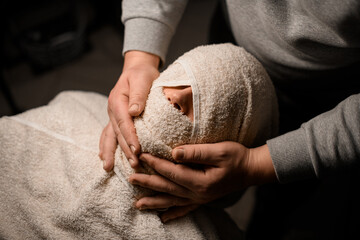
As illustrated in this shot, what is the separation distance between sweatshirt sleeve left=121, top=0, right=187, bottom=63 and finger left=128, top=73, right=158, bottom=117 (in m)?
0.14

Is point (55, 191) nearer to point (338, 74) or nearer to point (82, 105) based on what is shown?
point (82, 105)

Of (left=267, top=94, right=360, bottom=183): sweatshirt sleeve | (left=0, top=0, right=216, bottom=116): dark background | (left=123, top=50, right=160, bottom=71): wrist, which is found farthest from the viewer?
(left=0, top=0, right=216, bottom=116): dark background

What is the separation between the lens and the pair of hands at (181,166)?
0.59 meters

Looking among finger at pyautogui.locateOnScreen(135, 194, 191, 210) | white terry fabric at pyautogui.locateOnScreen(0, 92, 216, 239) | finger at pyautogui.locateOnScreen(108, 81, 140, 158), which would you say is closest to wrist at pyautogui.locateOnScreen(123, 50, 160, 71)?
finger at pyautogui.locateOnScreen(108, 81, 140, 158)

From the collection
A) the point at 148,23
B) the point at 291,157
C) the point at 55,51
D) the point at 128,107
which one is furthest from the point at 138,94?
the point at 55,51

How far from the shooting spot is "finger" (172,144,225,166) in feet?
1.88

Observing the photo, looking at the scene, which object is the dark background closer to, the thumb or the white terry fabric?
the white terry fabric

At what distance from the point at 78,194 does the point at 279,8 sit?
25.3 inches

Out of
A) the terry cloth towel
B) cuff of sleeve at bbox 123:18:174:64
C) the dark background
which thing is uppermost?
cuff of sleeve at bbox 123:18:174:64

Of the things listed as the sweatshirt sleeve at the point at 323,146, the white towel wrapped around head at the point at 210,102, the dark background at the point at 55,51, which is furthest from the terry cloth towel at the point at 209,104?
the dark background at the point at 55,51

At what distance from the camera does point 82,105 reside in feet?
2.79

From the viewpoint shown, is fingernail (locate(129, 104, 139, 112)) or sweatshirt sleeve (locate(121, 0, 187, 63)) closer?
fingernail (locate(129, 104, 139, 112))

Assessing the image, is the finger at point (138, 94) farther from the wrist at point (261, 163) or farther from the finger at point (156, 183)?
the wrist at point (261, 163)

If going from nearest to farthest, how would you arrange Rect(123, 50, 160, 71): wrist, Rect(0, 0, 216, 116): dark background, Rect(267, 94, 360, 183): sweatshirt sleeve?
1. Rect(267, 94, 360, 183): sweatshirt sleeve
2. Rect(123, 50, 160, 71): wrist
3. Rect(0, 0, 216, 116): dark background
